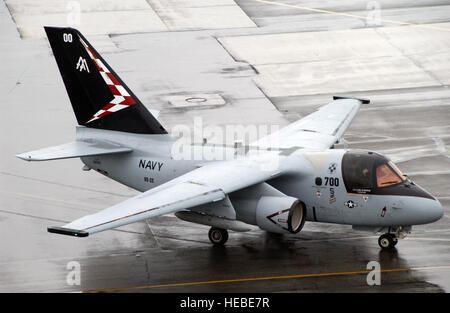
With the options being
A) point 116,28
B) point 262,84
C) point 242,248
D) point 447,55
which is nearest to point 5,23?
point 116,28

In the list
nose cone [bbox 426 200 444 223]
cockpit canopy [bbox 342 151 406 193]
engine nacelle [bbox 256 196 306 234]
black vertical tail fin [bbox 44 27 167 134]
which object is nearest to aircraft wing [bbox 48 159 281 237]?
engine nacelle [bbox 256 196 306 234]

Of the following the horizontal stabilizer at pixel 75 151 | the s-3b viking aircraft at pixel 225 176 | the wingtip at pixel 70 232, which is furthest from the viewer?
the horizontal stabilizer at pixel 75 151

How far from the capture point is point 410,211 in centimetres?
2769

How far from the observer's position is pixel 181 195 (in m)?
26.6

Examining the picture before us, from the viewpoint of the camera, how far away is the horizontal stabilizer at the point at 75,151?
29.7 m

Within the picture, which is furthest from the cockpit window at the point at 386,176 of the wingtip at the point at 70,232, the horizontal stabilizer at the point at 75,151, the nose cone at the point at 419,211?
the wingtip at the point at 70,232

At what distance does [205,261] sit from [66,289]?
174 inches

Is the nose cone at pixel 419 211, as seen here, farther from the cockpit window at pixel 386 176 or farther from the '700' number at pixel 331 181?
the '700' number at pixel 331 181

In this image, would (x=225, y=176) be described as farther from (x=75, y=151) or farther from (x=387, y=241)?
(x=75, y=151)

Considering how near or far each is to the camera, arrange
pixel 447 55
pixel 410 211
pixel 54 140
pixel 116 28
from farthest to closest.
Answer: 1. pixel 116 28
2. pixel 447 55
3. pixel 54 140
4. pixel 410 211

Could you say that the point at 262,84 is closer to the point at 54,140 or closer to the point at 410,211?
the point at 54,140

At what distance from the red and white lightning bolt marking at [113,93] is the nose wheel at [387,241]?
9.27m

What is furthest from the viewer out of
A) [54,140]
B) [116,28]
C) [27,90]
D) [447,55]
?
[116,28]
